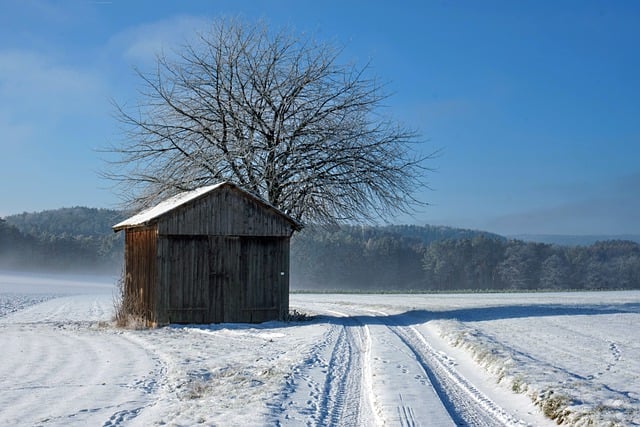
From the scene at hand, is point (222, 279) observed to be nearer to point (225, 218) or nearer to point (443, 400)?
point (225, 218)

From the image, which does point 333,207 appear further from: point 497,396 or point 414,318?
point 497,396

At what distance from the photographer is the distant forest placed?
8931 cm

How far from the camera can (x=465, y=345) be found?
14266 mm

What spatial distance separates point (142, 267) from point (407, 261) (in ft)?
272

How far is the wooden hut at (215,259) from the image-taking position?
2002cm

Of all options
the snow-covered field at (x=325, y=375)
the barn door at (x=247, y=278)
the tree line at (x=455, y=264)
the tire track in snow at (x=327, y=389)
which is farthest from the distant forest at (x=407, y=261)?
the tire track in snow at (x=327, y=389)

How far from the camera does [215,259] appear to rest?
803 inches

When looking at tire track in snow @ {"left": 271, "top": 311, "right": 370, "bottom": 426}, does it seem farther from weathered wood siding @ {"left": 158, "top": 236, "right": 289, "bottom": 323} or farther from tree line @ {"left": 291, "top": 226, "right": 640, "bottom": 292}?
tree line @ {"left": 291, "top": 226, "right": 640, "bottom": 292}

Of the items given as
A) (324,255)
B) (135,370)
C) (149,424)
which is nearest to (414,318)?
(135,370)

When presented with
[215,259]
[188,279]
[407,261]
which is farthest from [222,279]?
[407,261]

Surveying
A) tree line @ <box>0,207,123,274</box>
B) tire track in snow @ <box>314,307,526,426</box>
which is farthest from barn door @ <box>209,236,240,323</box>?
tree line @ <box>0,207,123,274</box>

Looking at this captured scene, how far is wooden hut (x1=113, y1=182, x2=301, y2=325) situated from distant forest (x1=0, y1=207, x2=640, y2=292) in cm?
6794

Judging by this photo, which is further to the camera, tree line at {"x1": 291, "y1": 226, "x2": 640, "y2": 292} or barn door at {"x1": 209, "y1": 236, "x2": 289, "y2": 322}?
tree line at {"x1": 291, "y1": 226, "x2": 640, "y2": 292}

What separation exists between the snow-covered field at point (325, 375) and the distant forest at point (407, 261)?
71.0 metres
